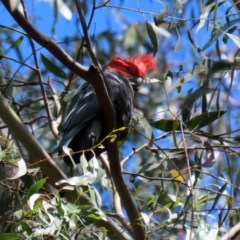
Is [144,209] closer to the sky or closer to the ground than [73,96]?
closer to the ground

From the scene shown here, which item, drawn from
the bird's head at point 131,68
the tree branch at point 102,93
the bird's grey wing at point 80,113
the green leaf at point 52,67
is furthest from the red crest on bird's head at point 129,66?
the tree branch at point 102,93

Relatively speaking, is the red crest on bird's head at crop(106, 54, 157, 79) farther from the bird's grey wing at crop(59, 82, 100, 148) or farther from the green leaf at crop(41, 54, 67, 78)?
the bird's grey wing at crop(59, 82, 100, 148)

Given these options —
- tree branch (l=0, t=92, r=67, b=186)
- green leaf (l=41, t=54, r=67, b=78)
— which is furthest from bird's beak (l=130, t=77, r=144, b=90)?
tree branch (l=0, t=92, r=67, b=186)

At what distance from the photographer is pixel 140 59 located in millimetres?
3773

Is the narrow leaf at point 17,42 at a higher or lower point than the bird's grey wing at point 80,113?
higher

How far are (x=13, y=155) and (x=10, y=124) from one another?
0.56 ft

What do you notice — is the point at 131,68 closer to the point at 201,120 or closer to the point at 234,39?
the point at 201,120

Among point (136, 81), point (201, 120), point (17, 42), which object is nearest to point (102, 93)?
point (201, 120)

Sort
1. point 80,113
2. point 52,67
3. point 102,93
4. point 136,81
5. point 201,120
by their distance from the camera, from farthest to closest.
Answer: point 136,81 < point 52,67 < point 80,113 < point 201,120 < point 102,93

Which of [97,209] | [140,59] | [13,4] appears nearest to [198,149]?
[97,209]

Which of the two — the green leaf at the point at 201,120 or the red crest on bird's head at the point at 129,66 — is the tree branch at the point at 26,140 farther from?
the red crest on bird's head at the point at 129,66

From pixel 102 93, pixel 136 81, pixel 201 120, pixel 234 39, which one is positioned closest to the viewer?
pixel 102 93

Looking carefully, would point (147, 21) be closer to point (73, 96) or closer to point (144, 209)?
point (73, 96)

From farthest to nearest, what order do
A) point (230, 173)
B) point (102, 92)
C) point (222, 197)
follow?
point (222, 197) → point (230, 173) → point (102, 92)
